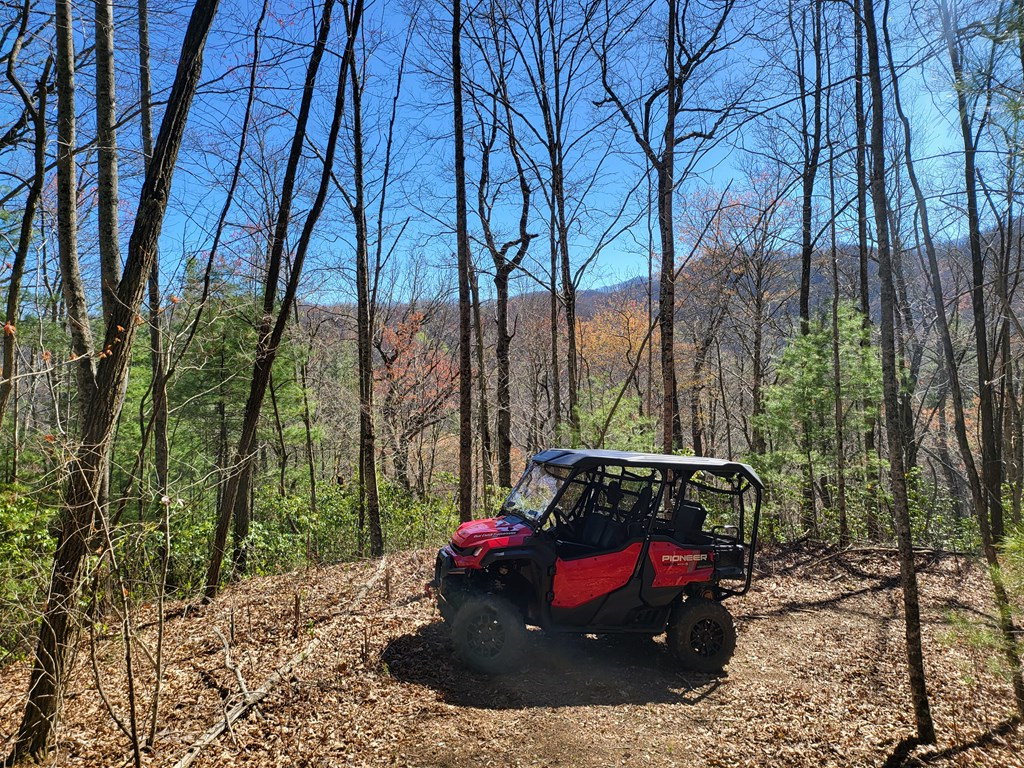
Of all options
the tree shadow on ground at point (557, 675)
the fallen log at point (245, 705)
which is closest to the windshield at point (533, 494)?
the tree shadow on ground at point (557, 675)

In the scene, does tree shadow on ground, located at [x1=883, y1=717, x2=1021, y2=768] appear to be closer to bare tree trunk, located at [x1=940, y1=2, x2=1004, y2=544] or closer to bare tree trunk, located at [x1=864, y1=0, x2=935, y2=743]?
bare tree trunk, located at [x1=864, y1=0, x2=935, y2=743]

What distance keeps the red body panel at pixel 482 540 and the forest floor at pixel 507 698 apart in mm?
1041

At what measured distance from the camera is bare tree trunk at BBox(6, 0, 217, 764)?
10.5ft

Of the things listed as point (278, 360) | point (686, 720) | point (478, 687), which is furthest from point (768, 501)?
point (278, 360)

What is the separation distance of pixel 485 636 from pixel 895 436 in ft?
13.2

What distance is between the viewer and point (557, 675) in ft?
17.4

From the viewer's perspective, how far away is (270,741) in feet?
12.7

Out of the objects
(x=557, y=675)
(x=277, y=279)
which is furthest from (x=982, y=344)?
(x=277, y=279)

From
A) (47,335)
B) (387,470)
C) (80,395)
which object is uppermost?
(47,335)

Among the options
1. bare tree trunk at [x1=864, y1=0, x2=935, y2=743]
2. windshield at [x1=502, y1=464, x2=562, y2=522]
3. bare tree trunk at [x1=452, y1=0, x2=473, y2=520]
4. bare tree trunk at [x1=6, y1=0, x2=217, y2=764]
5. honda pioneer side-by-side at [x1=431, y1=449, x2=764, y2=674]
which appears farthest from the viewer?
bare tree trunk at [x1=452, y1=0, x2=473, y2=520]

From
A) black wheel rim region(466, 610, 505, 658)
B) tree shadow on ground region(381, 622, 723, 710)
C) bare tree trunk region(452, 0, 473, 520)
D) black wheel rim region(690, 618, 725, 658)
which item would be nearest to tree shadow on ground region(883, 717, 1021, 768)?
tree shadow on ground region(381, 622, 723, 710)

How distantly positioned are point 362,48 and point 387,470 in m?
16.4

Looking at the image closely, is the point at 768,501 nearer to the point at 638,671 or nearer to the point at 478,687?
the point at 638,671

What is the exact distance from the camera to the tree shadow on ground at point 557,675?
15.9 feet
